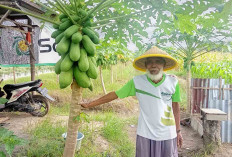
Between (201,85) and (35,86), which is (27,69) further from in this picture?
(201,85)

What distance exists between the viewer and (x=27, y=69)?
17047 mm

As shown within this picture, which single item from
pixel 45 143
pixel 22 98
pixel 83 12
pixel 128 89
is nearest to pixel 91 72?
pixel 83 12

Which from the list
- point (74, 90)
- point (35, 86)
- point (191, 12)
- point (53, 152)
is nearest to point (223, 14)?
point (191, 12)

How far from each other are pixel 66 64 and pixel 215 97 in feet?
16.8

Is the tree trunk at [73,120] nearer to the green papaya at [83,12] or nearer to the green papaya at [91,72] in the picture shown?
the green papaya at [91,72]

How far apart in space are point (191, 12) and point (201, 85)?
14.6 feet

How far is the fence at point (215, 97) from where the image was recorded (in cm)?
491

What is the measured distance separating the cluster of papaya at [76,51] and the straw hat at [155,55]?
0.74 meters

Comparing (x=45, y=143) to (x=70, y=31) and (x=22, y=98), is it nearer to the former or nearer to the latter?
(x=70, y=31)

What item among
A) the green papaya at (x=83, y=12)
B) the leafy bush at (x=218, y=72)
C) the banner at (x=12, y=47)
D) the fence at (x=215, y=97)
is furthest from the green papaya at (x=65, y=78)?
the leafy bush at (x=218, y=72)

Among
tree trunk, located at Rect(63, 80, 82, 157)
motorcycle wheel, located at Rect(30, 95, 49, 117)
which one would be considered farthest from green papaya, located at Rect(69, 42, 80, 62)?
motorcycle wheel, located at Rect(30, 95, 49, 117)

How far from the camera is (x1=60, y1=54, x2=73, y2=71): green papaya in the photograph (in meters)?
1.65

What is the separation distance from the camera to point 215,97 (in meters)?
5.68

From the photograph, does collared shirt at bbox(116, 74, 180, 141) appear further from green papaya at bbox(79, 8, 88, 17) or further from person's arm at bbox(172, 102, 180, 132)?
green papaya at bbox(79, 8, 88, 17)
